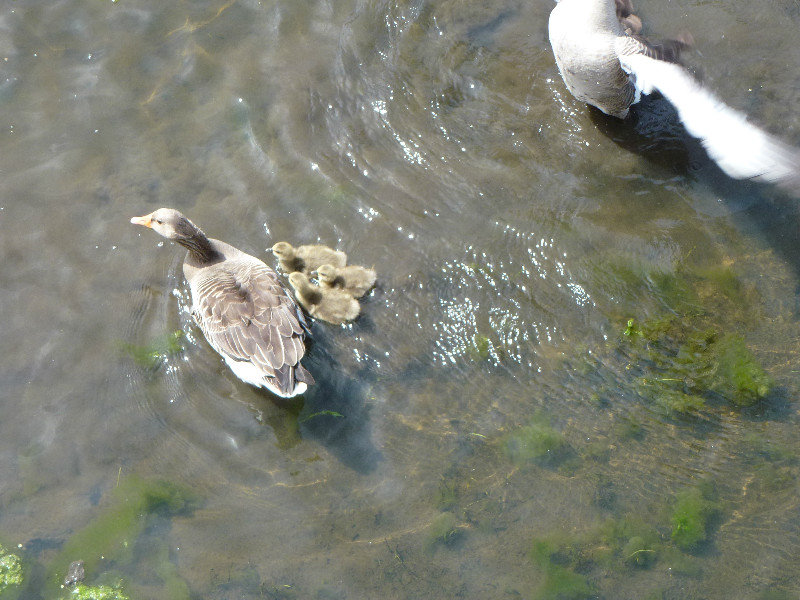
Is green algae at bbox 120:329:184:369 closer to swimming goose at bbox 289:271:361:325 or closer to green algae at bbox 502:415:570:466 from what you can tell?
swimming goose at bbox 289:271:361:325

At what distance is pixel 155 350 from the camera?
5.67 m

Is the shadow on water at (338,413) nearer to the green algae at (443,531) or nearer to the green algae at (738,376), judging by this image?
the green algae at (443,531)

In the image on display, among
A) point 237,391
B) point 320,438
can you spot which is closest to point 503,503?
point 320,438

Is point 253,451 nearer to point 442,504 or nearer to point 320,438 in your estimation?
point 320,438

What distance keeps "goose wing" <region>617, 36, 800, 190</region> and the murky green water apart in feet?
3.31

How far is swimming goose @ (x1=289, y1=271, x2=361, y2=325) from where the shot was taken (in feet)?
18.2

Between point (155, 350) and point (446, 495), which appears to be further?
point (155, 350)

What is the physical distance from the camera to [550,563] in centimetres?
480

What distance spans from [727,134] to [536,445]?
2676 millimetres

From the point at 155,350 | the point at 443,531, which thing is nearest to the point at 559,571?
the point at 443,531

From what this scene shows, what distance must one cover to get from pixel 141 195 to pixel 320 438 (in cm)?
292

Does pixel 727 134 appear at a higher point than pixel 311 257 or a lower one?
higher

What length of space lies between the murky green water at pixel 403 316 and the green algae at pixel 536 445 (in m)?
0.02

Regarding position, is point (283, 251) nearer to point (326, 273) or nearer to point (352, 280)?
point (326, 273)
